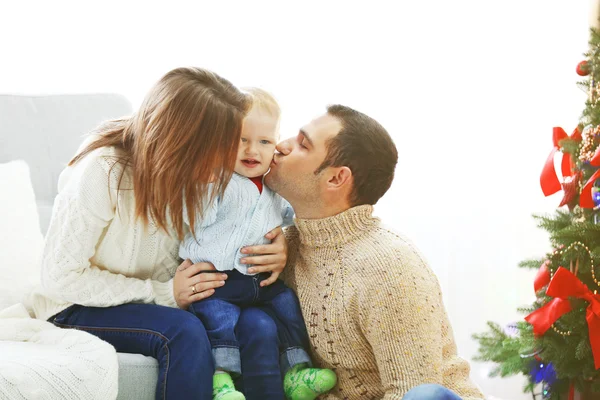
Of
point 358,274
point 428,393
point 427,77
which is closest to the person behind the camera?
point 428,393

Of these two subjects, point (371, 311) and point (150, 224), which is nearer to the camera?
point (371, 311)

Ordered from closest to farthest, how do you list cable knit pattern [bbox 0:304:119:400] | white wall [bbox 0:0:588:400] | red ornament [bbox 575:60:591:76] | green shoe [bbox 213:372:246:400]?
cable knit pattern [bbox 0:304:119:400] < green shoe [bbox 213:372:246:400] < red ornament [bbox 575:60:591:76] < white wall [bbox 0:0:588:400]

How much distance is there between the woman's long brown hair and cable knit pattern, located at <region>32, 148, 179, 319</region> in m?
0.05

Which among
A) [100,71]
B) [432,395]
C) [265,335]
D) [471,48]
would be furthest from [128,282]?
[471,48]

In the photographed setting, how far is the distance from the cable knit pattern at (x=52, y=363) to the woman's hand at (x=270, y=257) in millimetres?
391

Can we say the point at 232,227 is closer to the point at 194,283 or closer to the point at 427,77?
the point at 194,283

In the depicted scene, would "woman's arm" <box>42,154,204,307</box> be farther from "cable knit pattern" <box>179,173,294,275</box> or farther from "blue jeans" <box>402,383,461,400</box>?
"blue jeans" <box>402,383,461,400</box>

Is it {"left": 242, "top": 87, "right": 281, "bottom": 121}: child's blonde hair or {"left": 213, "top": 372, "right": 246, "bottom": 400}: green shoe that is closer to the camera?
{"left": 213, "top": 372, "right": 246, "bottom": 400}: green shoe

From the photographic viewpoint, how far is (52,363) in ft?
5.17

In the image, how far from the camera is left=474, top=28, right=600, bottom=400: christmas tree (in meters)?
2.20

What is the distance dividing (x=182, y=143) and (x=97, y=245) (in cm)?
36

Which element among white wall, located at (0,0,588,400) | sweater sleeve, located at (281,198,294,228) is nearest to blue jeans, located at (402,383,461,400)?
sweater sleeve, located at (281,198,294,228)

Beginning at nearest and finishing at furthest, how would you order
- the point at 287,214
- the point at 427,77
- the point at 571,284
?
the point at 287,214 → the point at 571,284 → the point at 427,77

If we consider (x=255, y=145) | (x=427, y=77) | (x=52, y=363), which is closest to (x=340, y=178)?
(x=255, y=145)
